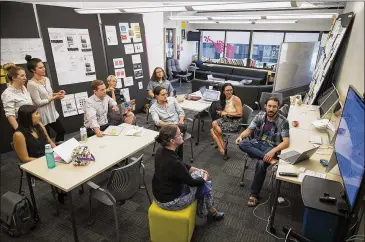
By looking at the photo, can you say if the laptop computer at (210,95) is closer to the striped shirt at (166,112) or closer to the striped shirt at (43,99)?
the striped shirt at (166,112)

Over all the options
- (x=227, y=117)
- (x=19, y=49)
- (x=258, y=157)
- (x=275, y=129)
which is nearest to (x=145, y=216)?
(x=258, y=157)

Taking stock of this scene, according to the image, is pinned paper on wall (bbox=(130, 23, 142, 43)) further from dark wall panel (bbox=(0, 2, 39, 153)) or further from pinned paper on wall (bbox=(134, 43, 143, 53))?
dark wall panel (bbox=(0, 2, 39, 153))

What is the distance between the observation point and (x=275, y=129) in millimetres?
2934

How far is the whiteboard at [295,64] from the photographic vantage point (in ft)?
17.9

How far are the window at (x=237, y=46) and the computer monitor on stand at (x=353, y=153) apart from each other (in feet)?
28.8

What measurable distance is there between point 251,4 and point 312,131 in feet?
5.84

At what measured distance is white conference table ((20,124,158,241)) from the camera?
6.80 feet

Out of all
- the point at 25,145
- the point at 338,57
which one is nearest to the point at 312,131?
the point at 338,57

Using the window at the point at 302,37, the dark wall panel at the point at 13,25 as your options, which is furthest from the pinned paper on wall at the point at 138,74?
the window at the point at 302,37

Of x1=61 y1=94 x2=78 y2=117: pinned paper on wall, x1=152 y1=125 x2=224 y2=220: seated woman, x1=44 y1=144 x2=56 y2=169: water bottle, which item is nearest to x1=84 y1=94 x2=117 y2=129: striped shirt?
x1=44 y1=144 x2=56 y2=169: water bottle

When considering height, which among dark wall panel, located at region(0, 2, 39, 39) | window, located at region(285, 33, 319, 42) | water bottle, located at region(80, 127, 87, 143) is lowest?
water bottle, located at region(80, 127, 87, 143)

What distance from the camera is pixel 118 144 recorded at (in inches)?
107

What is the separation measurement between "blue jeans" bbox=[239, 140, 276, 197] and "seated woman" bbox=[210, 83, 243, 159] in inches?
35.1

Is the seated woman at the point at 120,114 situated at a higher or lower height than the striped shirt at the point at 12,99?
lower
